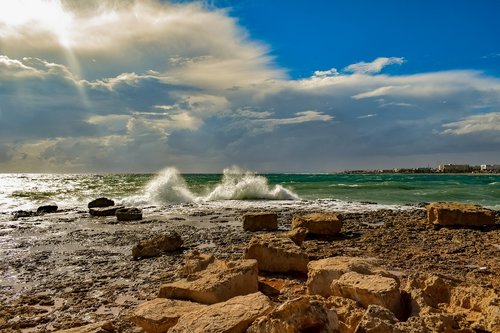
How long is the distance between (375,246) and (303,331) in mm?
7258

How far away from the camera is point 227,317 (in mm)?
3727

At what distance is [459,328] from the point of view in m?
3.59

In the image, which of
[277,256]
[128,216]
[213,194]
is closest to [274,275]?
[277,256]

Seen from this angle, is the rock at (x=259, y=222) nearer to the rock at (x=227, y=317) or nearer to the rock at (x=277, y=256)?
the rock at (x=277, y=256)

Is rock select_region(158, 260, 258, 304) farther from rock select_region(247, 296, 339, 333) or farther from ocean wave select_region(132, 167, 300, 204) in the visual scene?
ocean wave select_region(132, 167, 300, 204)

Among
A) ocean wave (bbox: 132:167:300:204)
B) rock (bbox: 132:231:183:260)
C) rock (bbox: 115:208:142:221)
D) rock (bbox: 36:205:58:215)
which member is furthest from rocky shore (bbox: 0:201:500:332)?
ocean wave (bbox: 132:167:300:204)

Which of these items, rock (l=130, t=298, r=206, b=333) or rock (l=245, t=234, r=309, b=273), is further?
rock (l=245, t=234, r=309, b=273)

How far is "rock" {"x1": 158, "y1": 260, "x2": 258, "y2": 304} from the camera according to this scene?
16.0 ft

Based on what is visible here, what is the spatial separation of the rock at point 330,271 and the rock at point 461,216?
827 centimetres

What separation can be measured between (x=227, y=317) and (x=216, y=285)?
4.05 ft

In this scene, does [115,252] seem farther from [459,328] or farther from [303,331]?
[459,328]

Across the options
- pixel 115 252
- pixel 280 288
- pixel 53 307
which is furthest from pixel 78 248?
pixel 280 288

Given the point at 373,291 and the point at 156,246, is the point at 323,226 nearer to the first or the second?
the point at 156,246

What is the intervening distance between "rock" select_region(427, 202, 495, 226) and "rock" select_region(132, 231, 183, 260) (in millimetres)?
8567
